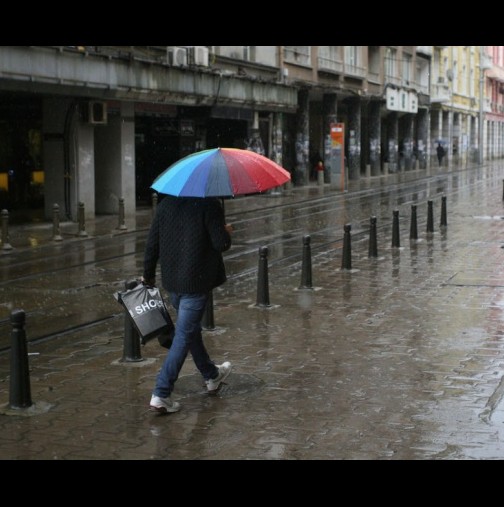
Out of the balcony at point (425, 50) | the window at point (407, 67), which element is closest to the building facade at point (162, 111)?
the window at point (407, 67)

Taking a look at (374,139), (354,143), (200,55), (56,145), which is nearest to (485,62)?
(374,139)

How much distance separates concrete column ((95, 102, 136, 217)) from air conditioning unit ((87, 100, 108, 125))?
7.18 ft

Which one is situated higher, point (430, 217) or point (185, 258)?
point (185, 258)

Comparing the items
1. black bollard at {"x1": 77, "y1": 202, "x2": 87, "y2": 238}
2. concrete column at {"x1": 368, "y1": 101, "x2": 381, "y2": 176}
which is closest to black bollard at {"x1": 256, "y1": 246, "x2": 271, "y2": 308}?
black bollard at {"x1": 77, "y1": 202, "x2": 87, "y2": 238}

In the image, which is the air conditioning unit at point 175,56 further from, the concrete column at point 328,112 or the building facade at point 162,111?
the concrete column at point 328,112

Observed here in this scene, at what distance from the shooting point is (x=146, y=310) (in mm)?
7293

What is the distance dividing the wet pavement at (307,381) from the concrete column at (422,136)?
51944mm

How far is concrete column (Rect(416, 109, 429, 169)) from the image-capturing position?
6550 centimetres

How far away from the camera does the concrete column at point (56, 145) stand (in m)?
25.5

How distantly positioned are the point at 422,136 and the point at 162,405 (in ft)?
200

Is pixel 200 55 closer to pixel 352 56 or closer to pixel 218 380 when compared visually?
pixel 352 56

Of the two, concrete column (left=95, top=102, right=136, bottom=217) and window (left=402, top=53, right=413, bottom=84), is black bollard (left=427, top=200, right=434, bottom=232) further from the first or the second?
window (left=402, top=53, right=413, bottom=84)
